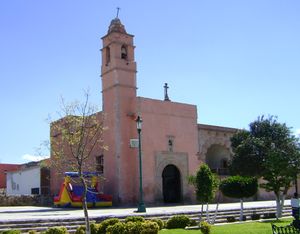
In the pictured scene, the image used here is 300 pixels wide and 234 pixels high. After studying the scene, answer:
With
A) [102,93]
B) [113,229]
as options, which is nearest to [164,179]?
[102,93]

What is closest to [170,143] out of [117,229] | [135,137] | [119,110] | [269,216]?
[135,137]

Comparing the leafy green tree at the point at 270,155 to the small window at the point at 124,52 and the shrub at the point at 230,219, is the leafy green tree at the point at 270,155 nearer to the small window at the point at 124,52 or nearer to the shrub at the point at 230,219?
the shrub at the point at 230,219

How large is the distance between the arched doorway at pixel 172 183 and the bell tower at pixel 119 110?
3.05 m

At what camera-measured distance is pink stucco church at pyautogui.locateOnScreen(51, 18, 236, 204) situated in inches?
1125

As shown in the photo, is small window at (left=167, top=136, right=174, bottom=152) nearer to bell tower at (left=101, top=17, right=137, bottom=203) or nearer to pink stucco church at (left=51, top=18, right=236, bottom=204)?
pink stucco church at (left=51, top=18, right=236, bottom=204)

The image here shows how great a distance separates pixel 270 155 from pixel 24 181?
27035 mm

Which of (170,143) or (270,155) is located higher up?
(170,143)

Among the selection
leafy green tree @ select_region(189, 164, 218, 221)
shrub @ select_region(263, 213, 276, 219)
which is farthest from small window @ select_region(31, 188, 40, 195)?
leafy green tree @ select_region(189, 164, 218, 221)

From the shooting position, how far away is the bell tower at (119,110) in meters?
28.3

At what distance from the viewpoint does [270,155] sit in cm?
1867

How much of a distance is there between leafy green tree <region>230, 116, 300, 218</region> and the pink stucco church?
369 centimetres

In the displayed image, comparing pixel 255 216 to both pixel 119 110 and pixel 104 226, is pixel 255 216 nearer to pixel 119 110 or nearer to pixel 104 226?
pixel 104 226

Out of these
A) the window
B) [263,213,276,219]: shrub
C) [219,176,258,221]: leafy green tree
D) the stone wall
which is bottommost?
[263,213,276,219]: shrub

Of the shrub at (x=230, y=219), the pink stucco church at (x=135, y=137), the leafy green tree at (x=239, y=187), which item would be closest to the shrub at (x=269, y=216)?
the leafy green tree at (x=239, y=187)
